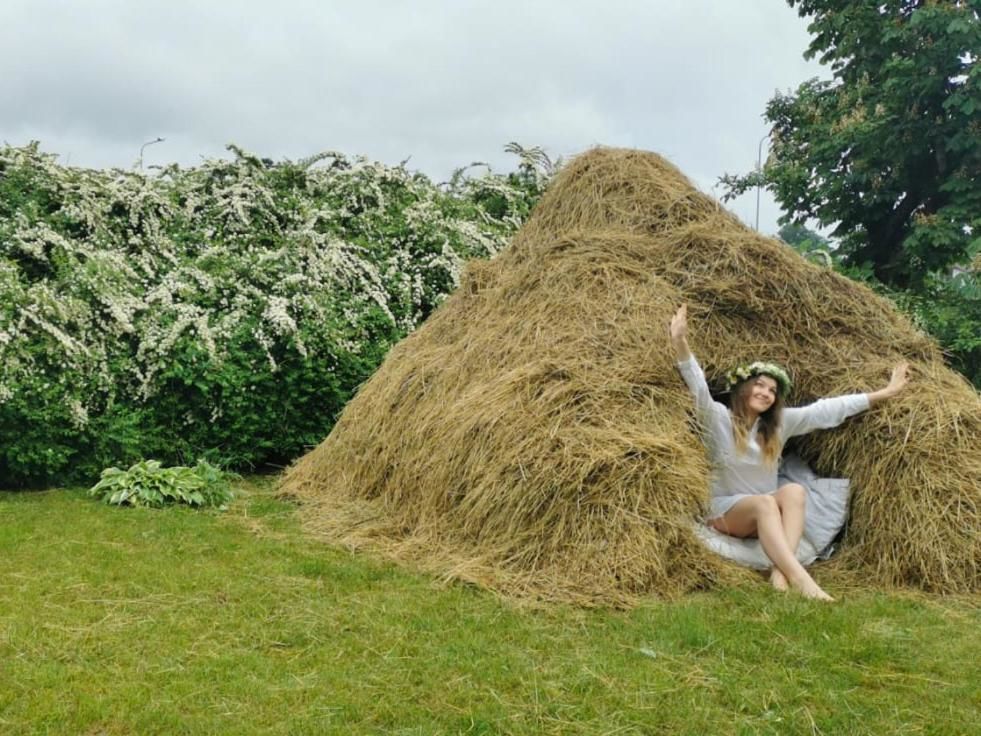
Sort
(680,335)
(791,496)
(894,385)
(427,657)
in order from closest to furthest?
(427,657) → (791,496) → (680,335) → (894,385)

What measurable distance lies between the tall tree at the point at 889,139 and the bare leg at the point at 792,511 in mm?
5801

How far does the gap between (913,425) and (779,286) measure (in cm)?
118

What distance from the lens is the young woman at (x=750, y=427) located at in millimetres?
4809

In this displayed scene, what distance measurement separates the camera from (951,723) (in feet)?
10.3

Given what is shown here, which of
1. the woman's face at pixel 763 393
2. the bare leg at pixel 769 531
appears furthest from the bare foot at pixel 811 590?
the woman's face at pixel 763 393

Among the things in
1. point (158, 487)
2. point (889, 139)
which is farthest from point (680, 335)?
point (889, 139)

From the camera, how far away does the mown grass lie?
10.2 ft

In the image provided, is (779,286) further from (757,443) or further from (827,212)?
(827,212)

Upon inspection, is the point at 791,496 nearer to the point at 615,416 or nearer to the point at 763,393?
the point at 763,393

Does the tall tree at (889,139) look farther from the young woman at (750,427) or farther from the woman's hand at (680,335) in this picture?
the woman's hand at (680,335)

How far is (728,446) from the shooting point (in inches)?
197

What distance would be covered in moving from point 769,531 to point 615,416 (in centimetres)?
96

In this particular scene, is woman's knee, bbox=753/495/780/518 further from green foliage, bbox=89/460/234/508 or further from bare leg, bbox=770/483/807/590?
green foliage, bbox=89/460/234/508

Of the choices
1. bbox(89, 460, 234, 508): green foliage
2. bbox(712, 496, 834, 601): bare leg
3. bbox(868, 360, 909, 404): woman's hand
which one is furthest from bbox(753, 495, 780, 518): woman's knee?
bbox(89, 460, 234, 508): green foliage
